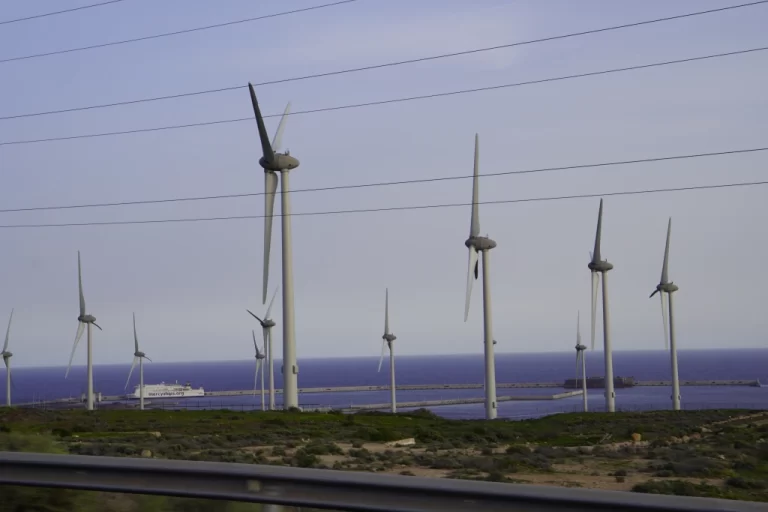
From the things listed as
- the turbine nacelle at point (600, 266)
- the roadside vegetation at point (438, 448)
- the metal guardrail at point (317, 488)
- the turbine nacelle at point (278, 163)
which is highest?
the turbine nacelle at point (278, 163)

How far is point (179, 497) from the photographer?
22.9 feet

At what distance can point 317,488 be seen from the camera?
634 centimetres

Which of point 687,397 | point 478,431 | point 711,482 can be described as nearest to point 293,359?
point 478,431

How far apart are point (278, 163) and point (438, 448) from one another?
19774mm

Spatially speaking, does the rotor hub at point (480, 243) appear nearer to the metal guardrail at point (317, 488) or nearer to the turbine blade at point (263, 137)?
the turbine blade at point (263, 137)

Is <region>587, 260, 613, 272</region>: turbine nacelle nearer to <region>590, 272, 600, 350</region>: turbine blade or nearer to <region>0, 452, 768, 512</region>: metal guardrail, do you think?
<region>590, 272, 600, 350</region>: turbine blade

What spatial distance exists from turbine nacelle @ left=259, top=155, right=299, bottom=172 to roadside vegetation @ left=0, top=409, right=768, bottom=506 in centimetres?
1150

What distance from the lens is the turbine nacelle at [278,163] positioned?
143 ft

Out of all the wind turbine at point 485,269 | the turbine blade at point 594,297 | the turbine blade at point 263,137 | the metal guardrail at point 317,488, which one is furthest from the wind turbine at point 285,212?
the metal guardrail at point 317,488

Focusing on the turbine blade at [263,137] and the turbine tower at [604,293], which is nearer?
the turbine blade at [263,137]

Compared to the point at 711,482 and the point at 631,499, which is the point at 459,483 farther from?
the point at 711,482

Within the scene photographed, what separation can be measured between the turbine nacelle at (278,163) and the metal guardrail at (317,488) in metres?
36.3

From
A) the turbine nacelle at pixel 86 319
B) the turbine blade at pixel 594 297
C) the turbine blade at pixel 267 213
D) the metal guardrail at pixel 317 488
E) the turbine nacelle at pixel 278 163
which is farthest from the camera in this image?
the turbine nacelle at pixel 86 319

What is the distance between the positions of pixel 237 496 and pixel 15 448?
465 cm
